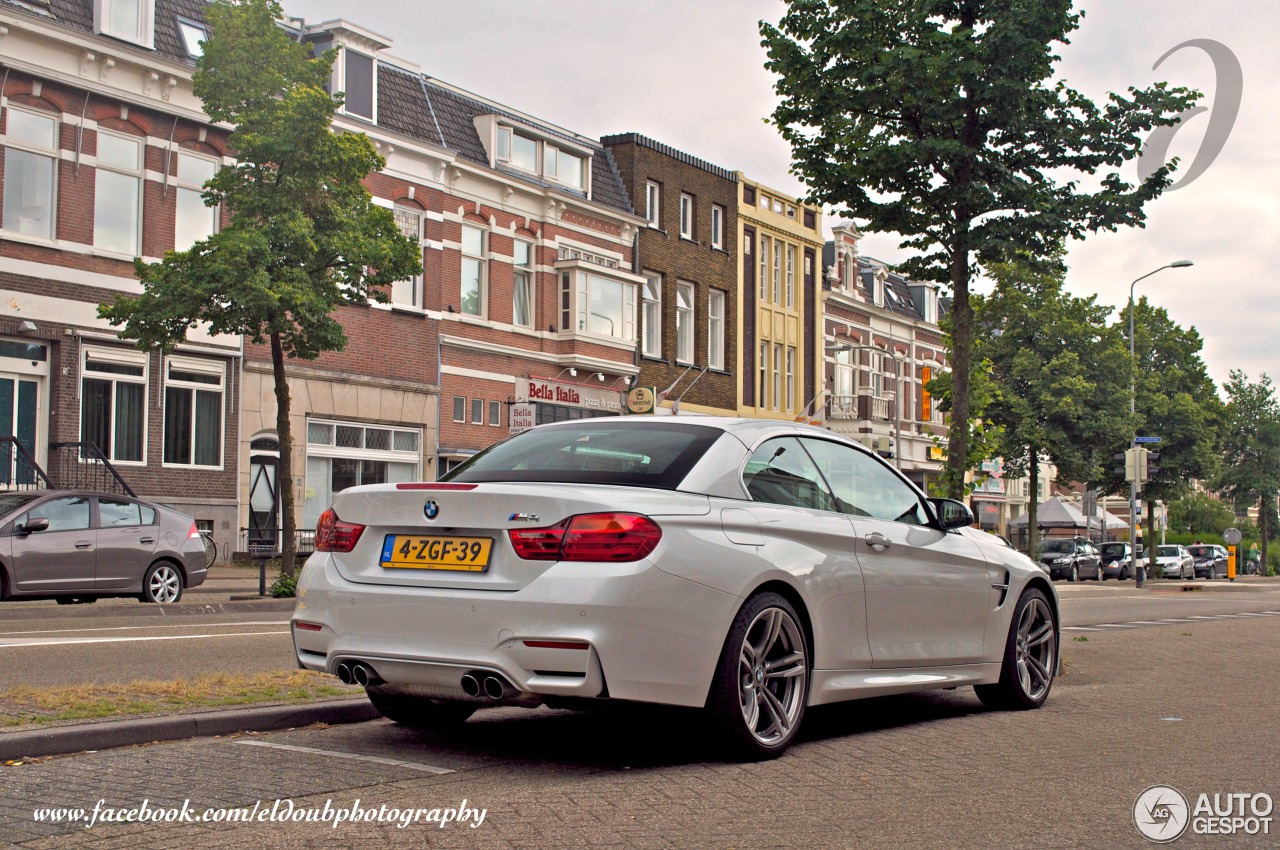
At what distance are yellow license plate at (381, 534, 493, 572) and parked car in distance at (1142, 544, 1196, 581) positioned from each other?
57.5m

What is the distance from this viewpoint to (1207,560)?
65750 mm

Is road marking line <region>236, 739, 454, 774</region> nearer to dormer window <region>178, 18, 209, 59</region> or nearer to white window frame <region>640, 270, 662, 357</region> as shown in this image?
dormer window <region>178, 18, 209, 59</region>

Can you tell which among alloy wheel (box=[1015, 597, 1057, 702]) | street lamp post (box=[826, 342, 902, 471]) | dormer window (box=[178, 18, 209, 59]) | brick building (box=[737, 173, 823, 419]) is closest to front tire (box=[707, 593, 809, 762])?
alloy wheel (box=[1015, 597, 1057, 702])

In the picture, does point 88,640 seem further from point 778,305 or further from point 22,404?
point 778,305

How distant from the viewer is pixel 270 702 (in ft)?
23.7

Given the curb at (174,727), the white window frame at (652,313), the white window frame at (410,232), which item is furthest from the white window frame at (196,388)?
the curb at (174,727)

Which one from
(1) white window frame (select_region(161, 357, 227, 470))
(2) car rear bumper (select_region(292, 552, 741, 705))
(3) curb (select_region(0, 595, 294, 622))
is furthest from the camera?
(1) white window frame (select_region(161, 357, 227, 470))

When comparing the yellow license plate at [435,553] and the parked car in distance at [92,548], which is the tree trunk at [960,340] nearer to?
the yellow license plate at [435,553]

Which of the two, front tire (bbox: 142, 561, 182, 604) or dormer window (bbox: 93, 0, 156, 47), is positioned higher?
dormer window (bbox: 93, 0, 156, 47)

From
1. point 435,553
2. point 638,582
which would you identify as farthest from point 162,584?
point 638,582

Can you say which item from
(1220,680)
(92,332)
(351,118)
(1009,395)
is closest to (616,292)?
(351,118)

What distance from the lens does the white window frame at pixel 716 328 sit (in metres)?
47.4

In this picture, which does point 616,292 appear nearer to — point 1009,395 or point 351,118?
point 351,118

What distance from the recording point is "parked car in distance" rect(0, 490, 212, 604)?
1691cm
